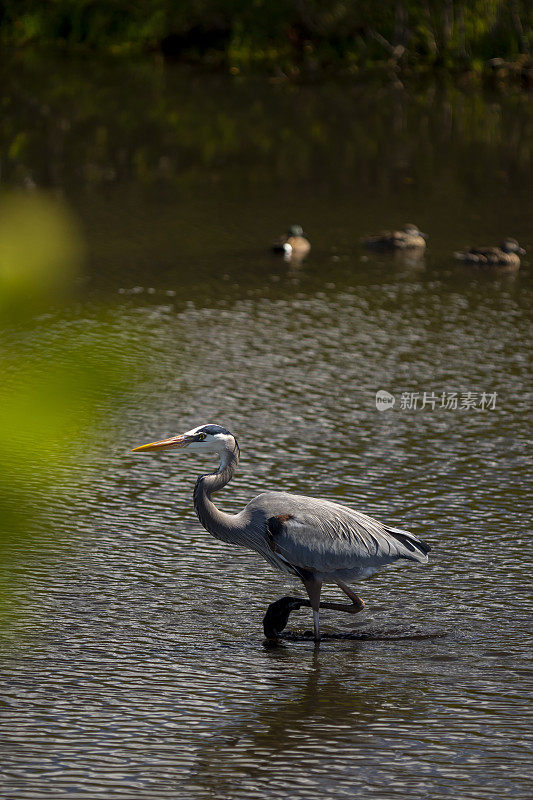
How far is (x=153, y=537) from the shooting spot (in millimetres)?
10188

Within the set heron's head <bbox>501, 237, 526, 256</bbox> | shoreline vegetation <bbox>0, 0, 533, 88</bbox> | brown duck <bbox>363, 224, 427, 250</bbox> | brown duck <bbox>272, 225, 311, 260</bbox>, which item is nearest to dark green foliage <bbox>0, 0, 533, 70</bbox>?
shoreline vegetation <bbox>0, 0, 533, 88</bbox>

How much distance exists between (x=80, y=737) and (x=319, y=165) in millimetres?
21456

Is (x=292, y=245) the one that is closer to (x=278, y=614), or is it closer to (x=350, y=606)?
(x=350, y=606)

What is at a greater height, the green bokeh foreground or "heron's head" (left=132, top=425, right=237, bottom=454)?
the green bokeh foreground

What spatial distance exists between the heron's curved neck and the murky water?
2.30 feet

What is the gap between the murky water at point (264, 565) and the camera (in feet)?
22.7

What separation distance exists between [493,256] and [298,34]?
28.5 m

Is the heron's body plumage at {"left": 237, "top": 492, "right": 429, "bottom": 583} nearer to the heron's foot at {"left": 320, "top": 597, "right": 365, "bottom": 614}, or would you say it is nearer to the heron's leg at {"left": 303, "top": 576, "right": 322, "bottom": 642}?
the heron's leg at {"left": 303, "top": 576, "right": 322, "bottom": 642}

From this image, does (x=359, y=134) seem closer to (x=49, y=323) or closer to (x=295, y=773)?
(x=49, y=323)

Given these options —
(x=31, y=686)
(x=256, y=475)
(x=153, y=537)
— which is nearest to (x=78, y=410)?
A: (x=31, y=686)

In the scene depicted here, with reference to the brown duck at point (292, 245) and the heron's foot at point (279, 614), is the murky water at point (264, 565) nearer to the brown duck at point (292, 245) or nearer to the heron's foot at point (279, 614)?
the heron's foot at point (279, 614)

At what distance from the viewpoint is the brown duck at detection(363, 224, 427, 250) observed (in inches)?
787

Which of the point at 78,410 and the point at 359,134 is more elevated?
the point at 78,410

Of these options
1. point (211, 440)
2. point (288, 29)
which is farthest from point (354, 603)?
point (288, 29)
